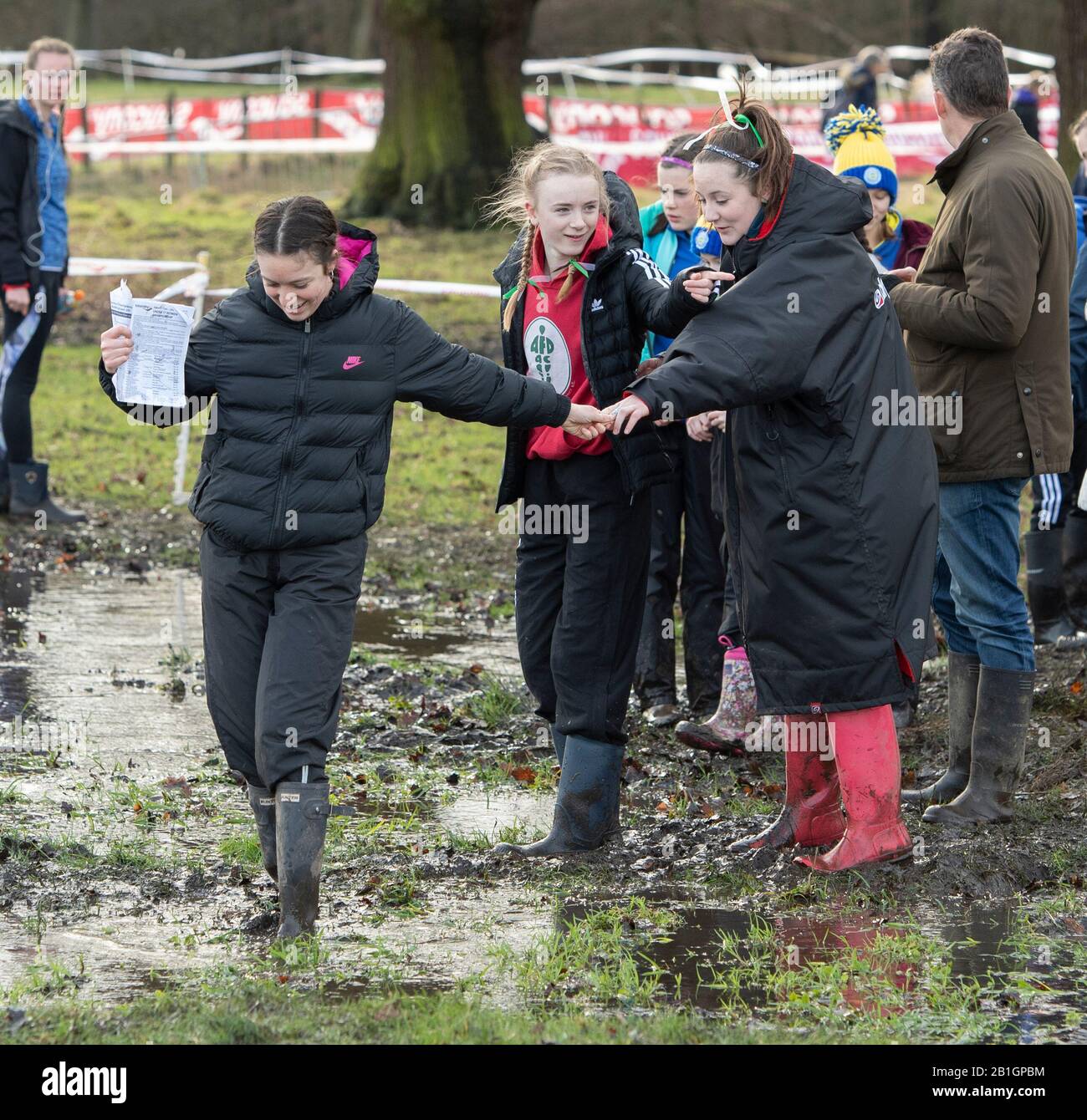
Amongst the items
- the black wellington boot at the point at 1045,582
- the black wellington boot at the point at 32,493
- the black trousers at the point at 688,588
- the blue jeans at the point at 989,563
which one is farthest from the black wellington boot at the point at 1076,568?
the black wellington boot at the point at 32,493

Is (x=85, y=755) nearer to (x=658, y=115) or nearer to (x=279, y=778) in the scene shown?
(x=279, y=778)

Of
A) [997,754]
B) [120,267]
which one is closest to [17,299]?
[120,267]

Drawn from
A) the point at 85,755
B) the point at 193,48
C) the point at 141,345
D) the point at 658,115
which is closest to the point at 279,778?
the point at 141,345

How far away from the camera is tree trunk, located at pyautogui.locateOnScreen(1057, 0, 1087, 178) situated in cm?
1323

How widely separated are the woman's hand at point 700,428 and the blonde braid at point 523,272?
1.22m

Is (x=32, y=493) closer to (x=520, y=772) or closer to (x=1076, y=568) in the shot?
(x=520, y=772)

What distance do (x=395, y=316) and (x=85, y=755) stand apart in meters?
2.55

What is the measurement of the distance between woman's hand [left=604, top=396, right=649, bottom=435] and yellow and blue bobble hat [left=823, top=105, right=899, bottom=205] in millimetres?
2312

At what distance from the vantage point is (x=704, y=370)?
4707mm

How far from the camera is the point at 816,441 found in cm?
486

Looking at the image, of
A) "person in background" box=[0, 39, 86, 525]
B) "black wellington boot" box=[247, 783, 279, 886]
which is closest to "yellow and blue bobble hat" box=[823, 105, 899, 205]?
"black wellington boot" box=[247, 783, 279, 886]

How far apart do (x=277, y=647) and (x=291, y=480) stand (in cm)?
46

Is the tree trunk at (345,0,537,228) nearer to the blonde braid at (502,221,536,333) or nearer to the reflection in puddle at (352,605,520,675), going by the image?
the reflection in puddle at (352,605,520,675)

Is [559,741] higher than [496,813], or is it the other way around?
[559,741]
